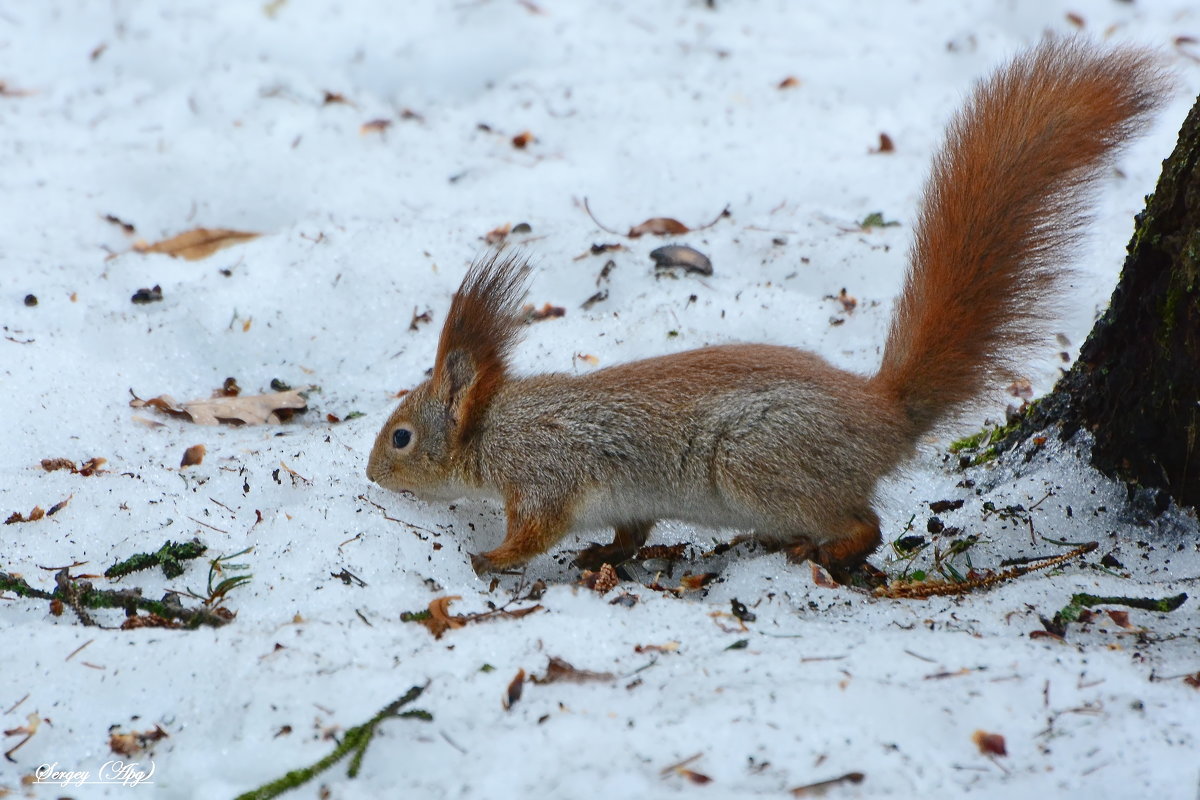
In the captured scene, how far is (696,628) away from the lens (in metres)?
2.63

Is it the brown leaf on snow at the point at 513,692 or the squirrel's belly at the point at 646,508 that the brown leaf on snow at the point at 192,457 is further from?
the brown leaf on snow at the point at 513,692

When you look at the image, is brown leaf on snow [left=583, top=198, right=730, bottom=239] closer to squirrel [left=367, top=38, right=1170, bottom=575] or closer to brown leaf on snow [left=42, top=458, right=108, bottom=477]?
squirrel [left=367, top=38, right=1170, bottom=575]

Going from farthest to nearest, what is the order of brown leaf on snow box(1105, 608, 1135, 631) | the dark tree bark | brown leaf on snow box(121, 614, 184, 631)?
the dark tree bark < brown leaf on snow box(121, 614, 184, 631) < brown leaf on snow box(1105, 608, 1135, 631)

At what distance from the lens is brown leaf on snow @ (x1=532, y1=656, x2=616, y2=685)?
237 centimetres

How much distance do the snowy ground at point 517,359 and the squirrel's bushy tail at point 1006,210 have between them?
0.21 metres

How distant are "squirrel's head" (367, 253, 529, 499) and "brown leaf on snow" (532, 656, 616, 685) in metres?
1.42

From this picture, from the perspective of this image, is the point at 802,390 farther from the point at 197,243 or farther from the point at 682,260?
the point at 197,243

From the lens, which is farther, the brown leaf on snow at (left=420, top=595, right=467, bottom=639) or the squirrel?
the squirrel

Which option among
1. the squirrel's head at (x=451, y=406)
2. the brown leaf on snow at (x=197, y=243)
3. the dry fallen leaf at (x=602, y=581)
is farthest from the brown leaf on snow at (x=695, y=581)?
the brown leaf on snow at (x=197, y=243)

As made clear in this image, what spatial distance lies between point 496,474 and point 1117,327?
196 cm

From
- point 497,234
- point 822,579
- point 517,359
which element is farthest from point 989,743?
point 497,234

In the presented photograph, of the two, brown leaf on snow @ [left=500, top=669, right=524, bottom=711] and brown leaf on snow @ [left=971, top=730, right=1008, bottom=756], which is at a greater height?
brown leaf on snow @ [left=971, top=730, right=1008, bottom=756]

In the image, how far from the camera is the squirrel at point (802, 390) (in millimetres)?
3092

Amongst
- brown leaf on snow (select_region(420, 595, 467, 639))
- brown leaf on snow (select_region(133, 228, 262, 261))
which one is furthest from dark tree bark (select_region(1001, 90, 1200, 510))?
brown leaf on snow (select_region(133, 228, 262, 261))
